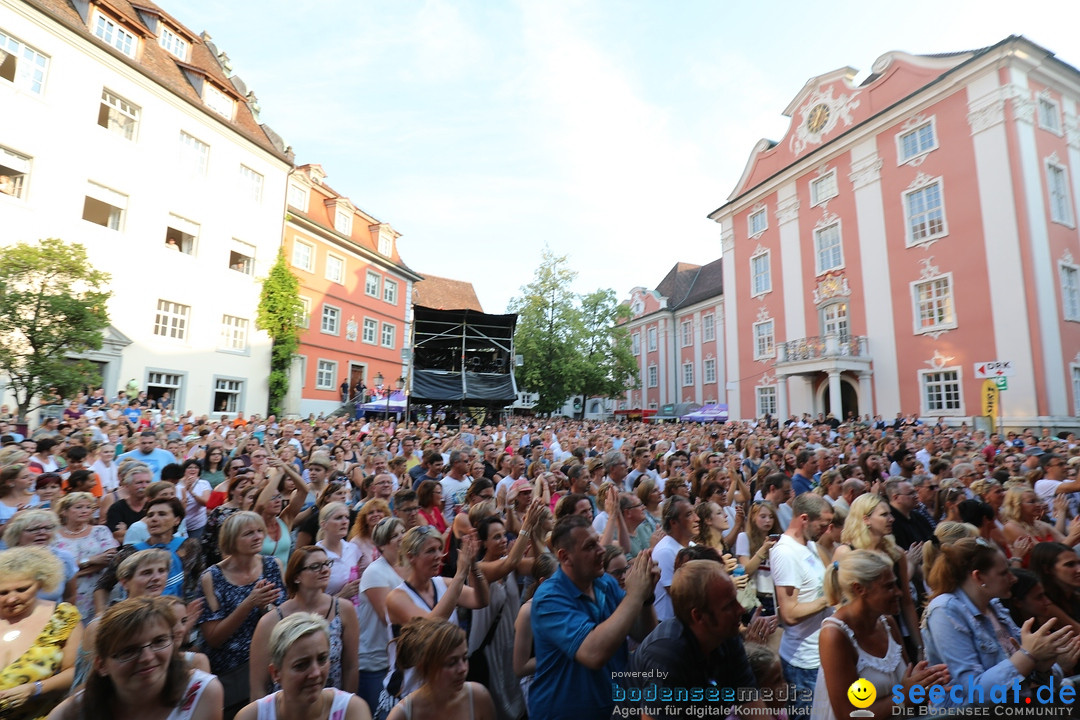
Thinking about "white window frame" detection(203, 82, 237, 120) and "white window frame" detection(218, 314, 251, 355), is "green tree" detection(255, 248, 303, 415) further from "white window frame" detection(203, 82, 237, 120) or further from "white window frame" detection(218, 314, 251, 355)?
"white window frame" detection(203, 82, 237, 120)

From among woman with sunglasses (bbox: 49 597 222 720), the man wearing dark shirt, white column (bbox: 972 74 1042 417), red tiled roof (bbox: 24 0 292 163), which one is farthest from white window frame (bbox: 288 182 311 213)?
white column (bbox: 972 74 1042 417)

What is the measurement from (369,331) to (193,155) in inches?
543

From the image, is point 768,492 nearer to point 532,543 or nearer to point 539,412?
point 532,543

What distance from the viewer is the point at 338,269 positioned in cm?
2977

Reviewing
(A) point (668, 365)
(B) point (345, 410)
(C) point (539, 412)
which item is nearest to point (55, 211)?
(B) point (345, 410)

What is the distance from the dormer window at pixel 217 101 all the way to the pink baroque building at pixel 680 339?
1160 inches

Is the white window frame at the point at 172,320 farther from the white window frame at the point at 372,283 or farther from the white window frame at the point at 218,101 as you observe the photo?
the white window frame at the point at 372,283

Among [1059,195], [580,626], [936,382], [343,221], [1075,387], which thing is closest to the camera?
[580,626]

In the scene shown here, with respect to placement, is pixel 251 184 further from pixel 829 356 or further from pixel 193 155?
pixel 829 356

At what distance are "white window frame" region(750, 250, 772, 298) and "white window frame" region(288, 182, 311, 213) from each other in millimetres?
24772

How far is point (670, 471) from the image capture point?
7762 millimetres

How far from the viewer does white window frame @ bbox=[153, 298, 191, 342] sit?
747 inches

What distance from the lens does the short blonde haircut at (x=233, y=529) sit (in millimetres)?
3260

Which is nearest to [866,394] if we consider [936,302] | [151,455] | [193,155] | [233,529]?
[936,302]
